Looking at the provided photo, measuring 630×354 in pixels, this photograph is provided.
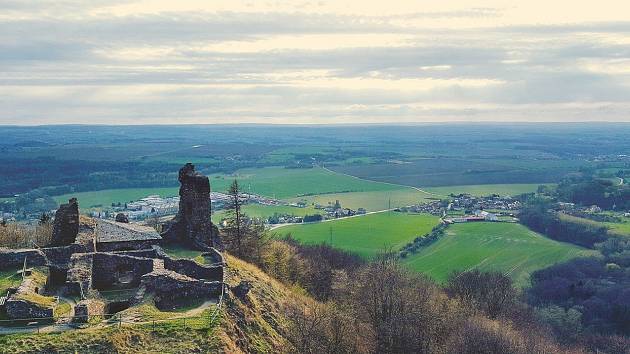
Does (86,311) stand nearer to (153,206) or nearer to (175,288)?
(175,288)

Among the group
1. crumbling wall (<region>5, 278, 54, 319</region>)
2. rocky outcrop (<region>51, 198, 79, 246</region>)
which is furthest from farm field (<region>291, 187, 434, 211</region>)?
crumbling wall (<region>5, 278, 54, 319</region>)

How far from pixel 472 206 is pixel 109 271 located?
123m

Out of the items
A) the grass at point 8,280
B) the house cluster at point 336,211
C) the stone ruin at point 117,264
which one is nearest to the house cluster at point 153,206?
the house cluster at point 336,211

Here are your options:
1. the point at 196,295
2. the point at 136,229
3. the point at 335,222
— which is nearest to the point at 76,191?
the point at 335,222

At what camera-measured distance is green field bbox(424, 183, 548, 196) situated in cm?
17150

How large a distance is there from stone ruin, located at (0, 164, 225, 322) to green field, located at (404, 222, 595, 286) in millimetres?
49061

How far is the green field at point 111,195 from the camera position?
13450cm

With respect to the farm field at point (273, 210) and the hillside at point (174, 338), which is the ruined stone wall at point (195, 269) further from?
the farm field at point (273, 210)

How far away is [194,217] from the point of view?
135 ft

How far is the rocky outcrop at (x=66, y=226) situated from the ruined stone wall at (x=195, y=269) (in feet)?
23.0

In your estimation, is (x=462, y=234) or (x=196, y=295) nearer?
(x=196, y=295)

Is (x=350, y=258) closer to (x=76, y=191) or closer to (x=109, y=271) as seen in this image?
(x=109, y=271)

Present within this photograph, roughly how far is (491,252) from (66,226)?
77034 millimetres

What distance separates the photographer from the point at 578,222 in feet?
393
